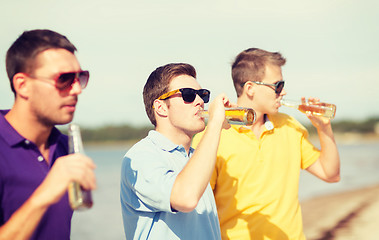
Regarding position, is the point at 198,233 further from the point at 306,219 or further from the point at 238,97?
the point at 306,219

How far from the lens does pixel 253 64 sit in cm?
394

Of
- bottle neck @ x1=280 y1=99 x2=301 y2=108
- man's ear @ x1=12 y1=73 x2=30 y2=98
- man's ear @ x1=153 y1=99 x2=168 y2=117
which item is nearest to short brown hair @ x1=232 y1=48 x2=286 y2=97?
bottle neck @ x1=280 y1=99 x2=301 y2=108

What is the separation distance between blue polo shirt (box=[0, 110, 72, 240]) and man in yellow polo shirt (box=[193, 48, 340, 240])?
5.20ft

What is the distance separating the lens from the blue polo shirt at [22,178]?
75.2 inches

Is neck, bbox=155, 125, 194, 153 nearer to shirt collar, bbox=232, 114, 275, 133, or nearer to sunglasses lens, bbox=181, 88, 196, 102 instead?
sunglasses lens, bbox=181, 88, 196, 102

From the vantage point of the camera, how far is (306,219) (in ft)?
43.8

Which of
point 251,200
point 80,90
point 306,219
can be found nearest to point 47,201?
point 80,90

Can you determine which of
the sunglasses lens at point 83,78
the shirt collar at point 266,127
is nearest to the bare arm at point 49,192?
the sunglasses lens at point 83,78

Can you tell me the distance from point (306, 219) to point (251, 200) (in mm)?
10633

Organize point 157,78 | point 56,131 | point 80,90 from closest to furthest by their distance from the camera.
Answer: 1. point 80,90
2. point 56,131
3. point 157,78

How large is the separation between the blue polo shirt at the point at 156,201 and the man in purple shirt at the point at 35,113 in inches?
18.9

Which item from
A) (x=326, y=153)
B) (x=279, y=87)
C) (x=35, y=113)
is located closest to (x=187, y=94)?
(x=35, y=113)

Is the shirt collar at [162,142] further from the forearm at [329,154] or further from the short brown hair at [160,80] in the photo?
the forearm at [329,154]

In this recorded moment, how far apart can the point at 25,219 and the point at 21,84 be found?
23.6 inches
